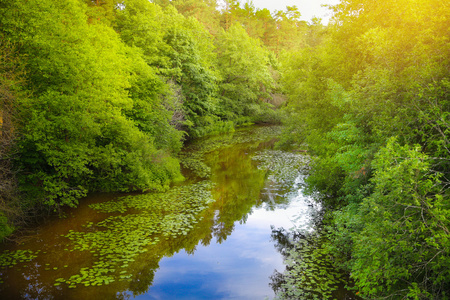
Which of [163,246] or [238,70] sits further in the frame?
[238,70]

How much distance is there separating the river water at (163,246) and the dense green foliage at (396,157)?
8.99ft

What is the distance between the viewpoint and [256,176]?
69.2ft

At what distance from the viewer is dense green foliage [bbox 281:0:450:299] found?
5.35 m

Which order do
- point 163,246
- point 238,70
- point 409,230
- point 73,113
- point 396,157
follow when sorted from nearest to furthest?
point 409,230 < point 396,157 < point 163,246 < point 73,113 < point 238,70

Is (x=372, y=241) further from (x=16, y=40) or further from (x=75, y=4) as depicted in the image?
(x=75, y=4)

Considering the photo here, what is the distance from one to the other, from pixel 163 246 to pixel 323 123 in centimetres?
1056

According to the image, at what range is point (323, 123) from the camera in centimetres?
1631

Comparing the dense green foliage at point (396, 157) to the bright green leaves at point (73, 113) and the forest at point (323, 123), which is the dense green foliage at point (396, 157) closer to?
the forest at point (323, 123)

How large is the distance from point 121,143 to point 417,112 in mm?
14331

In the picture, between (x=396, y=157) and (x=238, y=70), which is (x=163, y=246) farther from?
→ (x=238, y=70)

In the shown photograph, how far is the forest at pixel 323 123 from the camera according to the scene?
571 centimetres

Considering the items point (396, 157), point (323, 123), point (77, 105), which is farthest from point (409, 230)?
point (77, 105)

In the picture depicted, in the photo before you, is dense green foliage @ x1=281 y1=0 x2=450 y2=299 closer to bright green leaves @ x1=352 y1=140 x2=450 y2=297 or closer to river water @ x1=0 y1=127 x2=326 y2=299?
bright green leaves @ x1=352 y1=140 x2=450 y2=297

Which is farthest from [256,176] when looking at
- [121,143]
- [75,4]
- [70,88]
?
[75,4]
